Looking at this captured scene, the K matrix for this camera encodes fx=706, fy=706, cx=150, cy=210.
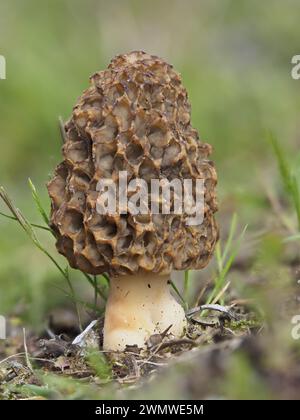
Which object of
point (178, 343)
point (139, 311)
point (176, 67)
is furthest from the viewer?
point (176, 67)

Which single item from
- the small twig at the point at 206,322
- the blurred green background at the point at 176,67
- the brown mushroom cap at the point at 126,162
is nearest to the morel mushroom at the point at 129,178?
the brown mushroom cap at the point at 126,162

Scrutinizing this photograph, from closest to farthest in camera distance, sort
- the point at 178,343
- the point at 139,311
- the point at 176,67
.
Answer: the point at 178,343
the point at 139,311
the point at 176,67

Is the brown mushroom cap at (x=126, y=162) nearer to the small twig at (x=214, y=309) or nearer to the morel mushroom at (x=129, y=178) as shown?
the morel mushroom at (x=129, y=178)

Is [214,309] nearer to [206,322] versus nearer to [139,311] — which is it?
[206,322]

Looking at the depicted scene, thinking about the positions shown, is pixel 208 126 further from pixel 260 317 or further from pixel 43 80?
pixel 260 317

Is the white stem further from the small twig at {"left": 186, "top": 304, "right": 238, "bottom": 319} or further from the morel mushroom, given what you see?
the small twig at {"left": 186, "top": 304, "right": 238, "bottom": 319}

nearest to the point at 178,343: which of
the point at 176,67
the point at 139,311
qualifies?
the point at 139,311

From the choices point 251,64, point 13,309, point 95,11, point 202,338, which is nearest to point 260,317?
point 202,338

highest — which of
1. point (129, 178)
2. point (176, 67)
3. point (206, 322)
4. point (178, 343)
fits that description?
point (176, 67)
